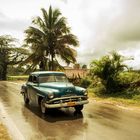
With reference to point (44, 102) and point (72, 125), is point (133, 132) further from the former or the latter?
point (44, 102)

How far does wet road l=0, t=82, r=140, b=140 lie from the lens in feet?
28.7

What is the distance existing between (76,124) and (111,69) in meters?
10.7

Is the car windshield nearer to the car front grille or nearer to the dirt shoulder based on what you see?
the car front grille


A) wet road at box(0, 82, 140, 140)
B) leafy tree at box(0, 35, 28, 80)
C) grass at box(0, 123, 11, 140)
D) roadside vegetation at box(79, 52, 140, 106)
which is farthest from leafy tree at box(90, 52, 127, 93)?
leafy tree at box(0, 35, 28, 80)

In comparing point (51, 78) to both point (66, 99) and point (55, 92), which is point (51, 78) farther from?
point (66, 99)

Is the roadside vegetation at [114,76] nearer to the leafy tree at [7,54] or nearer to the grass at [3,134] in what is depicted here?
the grass at [3,134]

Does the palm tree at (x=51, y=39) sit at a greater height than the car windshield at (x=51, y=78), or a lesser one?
greater

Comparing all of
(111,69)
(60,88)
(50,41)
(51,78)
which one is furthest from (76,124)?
(50,41)

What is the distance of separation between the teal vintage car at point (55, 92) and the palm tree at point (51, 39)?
1816 centimetres

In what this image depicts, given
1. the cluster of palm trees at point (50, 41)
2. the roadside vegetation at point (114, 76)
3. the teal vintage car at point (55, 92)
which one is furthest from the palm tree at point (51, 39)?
the teal vintage car at point (55, 92)

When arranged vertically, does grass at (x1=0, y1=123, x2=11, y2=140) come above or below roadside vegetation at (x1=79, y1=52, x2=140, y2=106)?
below

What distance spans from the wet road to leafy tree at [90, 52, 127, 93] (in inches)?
268

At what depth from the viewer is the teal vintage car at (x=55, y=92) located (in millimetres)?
12078

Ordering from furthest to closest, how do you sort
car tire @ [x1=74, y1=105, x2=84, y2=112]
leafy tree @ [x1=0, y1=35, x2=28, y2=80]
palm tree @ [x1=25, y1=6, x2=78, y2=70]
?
leafy tree @ [x1=0, y1=35, x2=28, y2=80] < palm tree @ [x1=25, y1=6, x2=78, y2=70] < car tire @ [x1=74, y1=105, x2=84, y2=112]
